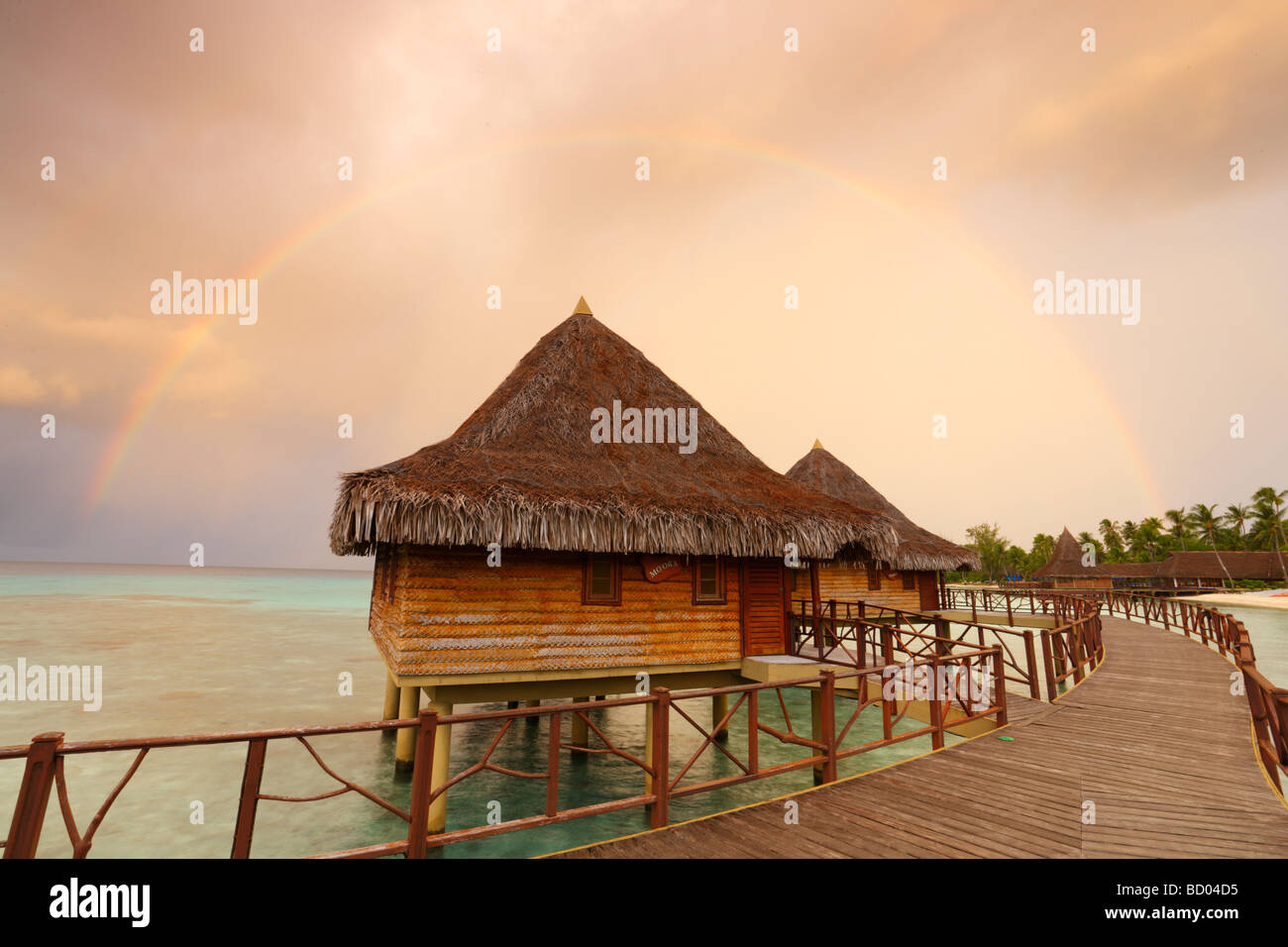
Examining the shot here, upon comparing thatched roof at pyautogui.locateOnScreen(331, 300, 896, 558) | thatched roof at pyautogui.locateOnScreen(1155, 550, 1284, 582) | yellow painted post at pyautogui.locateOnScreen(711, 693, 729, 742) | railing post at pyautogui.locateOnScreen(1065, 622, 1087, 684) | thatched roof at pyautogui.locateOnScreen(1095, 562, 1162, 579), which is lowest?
thatched roof at pyautogui.locateOnScreen(1095, 562, 1162, 579)

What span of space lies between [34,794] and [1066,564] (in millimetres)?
59962

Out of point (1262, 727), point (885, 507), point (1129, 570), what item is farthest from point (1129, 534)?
point (1262, 727)

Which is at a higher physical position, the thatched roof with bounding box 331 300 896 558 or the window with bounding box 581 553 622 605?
the thatched roof with bounding box 331 300 896 558

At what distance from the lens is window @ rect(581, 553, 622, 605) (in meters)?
8.62

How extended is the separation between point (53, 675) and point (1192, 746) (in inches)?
1246

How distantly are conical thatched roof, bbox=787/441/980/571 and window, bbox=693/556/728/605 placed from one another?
36.7 ft

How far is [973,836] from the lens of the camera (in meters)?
4.29

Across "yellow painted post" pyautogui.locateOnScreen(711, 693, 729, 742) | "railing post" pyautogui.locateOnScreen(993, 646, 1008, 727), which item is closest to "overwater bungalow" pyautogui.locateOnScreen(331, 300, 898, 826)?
"yellow painted post" pyautogui.locateOnScreen(711, 693, 729, 742)

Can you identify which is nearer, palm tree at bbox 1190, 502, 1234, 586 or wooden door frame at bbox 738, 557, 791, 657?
wooden door frame at bbox 738, 557, 791, 657

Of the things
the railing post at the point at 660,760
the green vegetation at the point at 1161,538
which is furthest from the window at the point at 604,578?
the green vegetation at the point at 1161,538

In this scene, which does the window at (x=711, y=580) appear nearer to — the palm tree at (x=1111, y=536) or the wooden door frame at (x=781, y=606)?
the wooden door frame at (x=781, y=606)

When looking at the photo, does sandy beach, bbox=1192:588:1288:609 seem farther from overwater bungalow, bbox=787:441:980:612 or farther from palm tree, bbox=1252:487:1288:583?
overwater bungalow, bbox=787:441:980:612
